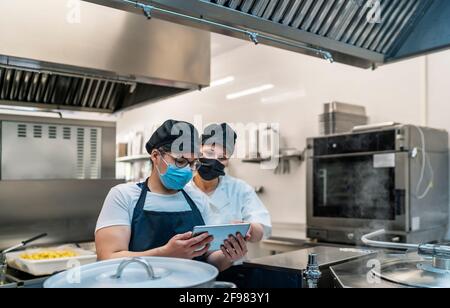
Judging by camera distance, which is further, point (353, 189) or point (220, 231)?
point (353, 189)

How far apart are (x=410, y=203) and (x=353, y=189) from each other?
0.32 meters

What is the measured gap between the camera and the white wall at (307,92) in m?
2.26

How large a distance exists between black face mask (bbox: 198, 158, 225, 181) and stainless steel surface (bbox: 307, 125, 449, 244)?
4.83 ft

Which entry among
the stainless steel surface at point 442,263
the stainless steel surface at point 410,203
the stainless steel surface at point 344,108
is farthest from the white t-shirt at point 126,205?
the stainless steel surface at point 344,108

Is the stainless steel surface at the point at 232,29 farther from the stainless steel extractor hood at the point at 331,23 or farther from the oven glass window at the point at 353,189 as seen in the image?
the oven glass window at the point at 353,189

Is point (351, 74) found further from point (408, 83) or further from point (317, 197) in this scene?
point (317, 197)

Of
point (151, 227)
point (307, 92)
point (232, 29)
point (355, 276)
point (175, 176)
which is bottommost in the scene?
point (355, 276)

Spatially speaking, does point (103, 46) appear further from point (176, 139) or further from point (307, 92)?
point (307, 92)

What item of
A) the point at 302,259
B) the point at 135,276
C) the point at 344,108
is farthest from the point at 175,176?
the point at 344,108

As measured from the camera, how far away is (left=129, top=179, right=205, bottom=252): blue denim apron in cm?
85

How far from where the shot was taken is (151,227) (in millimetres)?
855

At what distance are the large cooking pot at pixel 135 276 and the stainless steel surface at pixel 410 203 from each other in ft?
5.39

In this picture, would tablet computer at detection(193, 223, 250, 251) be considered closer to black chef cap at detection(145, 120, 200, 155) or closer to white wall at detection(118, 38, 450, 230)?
black chef cap at detection(145, 120, 200, 155)

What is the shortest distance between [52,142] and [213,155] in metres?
0.39
